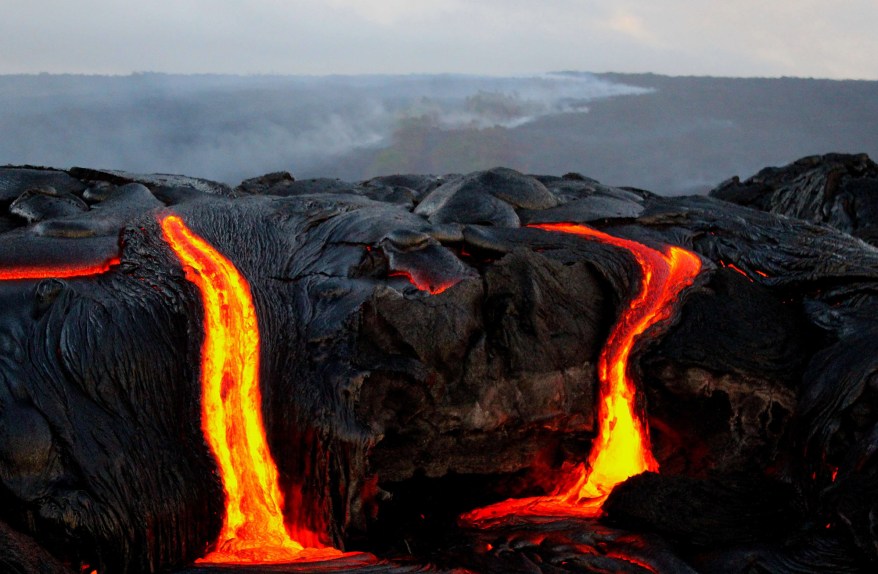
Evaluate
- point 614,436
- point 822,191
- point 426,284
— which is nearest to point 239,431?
point 426,284

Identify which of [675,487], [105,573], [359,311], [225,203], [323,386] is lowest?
[105,573]

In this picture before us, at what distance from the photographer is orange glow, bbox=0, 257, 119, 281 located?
22.2ft

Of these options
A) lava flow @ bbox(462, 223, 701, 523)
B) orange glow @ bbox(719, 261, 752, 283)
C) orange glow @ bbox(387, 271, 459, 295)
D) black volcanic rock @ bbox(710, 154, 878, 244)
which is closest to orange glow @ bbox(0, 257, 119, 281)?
orange glow @ bbox(387, 271, 459, 295)

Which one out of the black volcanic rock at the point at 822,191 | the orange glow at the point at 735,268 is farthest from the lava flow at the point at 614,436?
the black volcanic rock at the point at 822,191

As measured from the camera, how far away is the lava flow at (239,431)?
6.51 m

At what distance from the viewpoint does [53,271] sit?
686 centimetres

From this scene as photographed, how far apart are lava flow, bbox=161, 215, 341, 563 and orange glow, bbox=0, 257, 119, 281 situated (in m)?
0.62

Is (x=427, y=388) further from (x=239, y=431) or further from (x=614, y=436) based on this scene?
(x=614, y=436)

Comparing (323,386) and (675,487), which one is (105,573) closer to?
(323,386)

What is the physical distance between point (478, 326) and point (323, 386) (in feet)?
4.03

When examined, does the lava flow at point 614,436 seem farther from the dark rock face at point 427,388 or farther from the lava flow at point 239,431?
the lava flow at point 239,431

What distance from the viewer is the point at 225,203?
8.20 m

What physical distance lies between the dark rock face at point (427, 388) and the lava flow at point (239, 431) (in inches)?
4.1

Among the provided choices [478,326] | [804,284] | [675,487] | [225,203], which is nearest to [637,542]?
[675,487]
